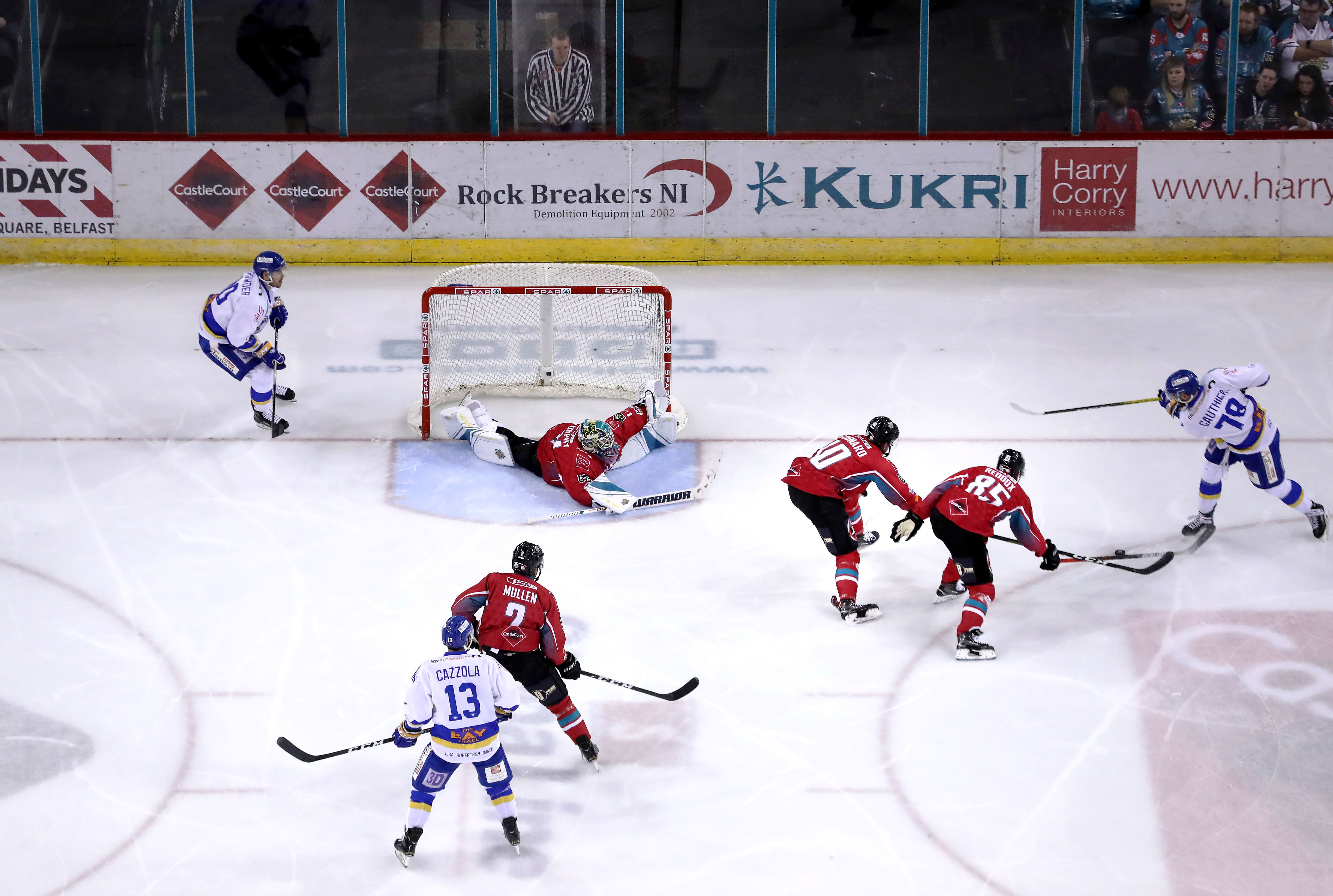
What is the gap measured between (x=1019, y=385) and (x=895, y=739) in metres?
4.45

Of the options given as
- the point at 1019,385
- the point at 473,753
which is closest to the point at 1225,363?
the point at 1019,385

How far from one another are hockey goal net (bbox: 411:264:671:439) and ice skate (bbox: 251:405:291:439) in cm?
75

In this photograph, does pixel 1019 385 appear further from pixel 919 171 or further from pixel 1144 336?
pixel 919 171

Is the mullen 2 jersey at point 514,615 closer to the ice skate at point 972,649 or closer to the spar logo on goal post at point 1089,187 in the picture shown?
the ice skate at point 972,649

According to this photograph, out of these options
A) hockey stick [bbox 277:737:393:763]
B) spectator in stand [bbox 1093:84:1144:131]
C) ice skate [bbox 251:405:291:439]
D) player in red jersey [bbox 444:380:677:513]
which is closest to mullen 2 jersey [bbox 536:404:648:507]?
player in red jersey [bbox 444:380:677:513]

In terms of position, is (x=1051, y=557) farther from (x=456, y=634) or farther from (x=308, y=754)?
(x=308, y=754)

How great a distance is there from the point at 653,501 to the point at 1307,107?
298 inches

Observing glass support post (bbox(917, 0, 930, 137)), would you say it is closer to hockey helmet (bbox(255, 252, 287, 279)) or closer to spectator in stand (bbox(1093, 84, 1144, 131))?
spectator in stand (bbox(1093, 84, 1144, 131))

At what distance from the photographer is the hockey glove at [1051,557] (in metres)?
6.52

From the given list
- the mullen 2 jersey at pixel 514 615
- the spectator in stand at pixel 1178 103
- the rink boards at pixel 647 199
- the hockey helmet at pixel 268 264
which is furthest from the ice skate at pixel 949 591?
the spectator in stand at pixel 1178 103

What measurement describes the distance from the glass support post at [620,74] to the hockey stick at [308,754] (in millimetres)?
7916

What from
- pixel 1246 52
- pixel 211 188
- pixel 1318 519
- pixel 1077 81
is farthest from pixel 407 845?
pixel 1246 52

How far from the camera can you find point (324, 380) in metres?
9.82

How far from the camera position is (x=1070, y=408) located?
897 centimetres
